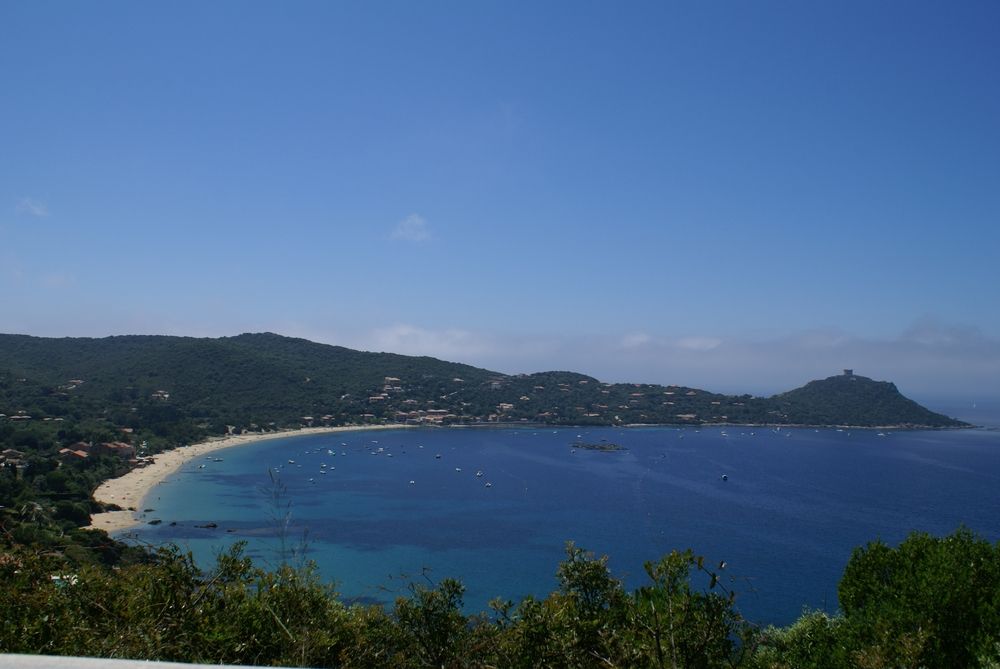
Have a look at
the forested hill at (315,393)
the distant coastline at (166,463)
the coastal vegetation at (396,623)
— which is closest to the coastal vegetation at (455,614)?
the coastal vegetation at (396,623)

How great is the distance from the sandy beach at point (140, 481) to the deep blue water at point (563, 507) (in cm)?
95

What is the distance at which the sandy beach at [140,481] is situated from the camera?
2773 cm

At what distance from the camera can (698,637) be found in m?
3.90

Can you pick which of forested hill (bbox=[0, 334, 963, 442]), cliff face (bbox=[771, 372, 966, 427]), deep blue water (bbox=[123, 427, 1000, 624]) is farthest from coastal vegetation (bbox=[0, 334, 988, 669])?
cliff face (bbox=[771, 372, 966, 427])

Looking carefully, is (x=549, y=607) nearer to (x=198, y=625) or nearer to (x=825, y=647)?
(x=198, y=625)

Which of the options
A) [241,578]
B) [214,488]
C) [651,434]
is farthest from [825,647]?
[651,434]

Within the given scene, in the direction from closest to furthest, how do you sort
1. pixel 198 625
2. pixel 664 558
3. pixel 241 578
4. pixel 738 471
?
pixel 664 558 → pixel 198 625 → pixel 241 578 → pixel 738 471

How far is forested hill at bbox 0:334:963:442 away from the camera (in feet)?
186

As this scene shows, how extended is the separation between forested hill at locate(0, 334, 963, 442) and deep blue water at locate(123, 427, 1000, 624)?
10736 mm

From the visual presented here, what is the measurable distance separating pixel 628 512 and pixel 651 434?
4380 centimetres

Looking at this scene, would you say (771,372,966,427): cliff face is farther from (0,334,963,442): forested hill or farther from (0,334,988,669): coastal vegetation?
(0,334,988,669): coastal vegetation

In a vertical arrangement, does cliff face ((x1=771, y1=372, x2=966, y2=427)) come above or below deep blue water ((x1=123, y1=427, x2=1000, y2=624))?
above

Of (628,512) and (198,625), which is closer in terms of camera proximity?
(198,625)

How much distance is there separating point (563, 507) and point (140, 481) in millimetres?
25112
